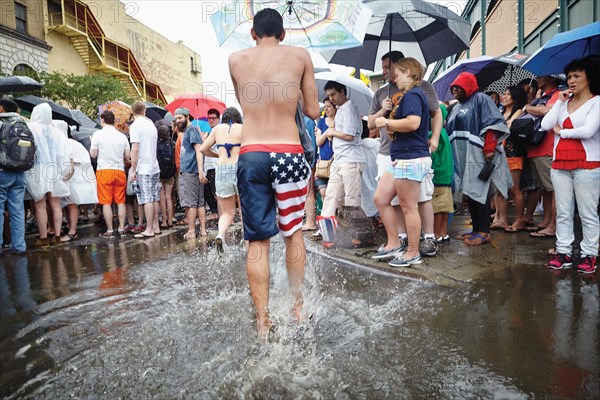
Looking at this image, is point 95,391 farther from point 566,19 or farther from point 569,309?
point 566,19

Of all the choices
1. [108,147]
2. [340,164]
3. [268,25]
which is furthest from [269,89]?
[108,147]

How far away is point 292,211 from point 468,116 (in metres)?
3.28

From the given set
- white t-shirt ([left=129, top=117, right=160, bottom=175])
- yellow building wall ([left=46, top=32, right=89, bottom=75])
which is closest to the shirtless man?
white t-shirt ([left=129, top=117, right=160, bottom=175])

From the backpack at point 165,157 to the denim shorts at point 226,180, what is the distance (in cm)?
226

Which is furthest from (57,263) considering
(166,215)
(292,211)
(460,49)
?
(460,49)

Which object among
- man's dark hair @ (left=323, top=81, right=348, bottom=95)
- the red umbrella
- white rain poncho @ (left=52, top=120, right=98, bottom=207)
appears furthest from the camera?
the red umbrella

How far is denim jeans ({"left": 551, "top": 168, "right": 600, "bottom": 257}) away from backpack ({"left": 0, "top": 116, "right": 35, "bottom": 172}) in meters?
6.33

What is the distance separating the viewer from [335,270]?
4.35m

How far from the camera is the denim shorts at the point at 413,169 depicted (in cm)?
408

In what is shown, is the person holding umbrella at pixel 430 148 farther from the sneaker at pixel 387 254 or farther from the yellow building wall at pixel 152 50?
the yellow building wall at pixel 152 50

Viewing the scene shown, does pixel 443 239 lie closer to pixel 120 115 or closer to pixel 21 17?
pixel 120 115

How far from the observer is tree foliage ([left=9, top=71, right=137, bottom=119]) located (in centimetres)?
1795

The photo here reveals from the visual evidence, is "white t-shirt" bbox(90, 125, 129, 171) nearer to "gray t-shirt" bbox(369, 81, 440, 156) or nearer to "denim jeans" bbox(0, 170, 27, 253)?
"denim jeans" bbox(0, 170, 27, 253)

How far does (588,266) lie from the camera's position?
12.5 feet
